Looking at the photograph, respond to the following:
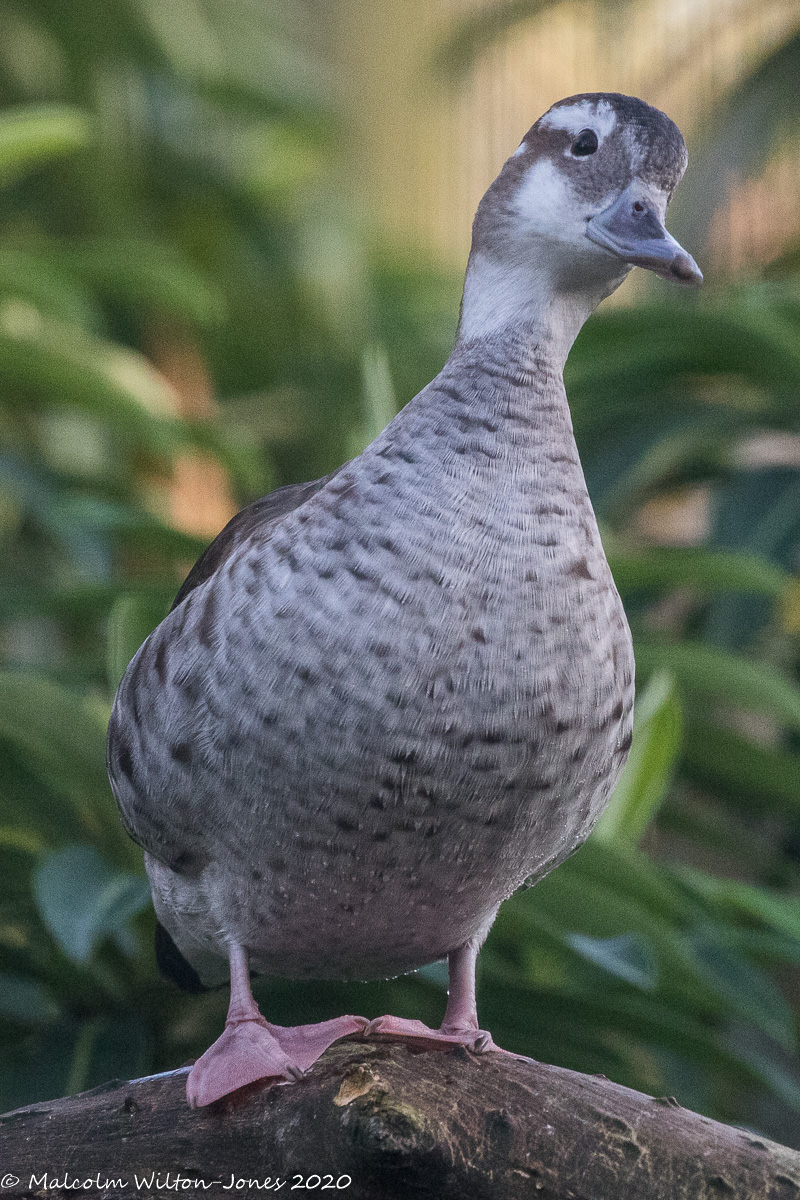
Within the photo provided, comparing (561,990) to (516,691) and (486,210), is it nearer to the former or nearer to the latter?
(516,691)

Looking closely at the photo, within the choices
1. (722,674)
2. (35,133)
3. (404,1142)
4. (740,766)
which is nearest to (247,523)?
(404,1142)

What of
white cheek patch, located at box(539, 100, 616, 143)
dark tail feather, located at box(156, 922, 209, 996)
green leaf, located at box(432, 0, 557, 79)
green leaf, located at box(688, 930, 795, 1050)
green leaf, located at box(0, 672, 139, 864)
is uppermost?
green leaf, located at box(432, 0, 557, 79)

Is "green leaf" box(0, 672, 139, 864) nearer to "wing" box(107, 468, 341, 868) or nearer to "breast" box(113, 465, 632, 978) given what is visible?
"wing" box(107, 468, 341, 868)

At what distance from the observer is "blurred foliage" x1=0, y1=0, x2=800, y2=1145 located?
68.1 inches

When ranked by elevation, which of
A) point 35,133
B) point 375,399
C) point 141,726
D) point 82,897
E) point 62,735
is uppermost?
point 35,133

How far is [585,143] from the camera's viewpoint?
3.41 feet

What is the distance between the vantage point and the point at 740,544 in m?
2.80

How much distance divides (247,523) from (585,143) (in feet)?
1.46

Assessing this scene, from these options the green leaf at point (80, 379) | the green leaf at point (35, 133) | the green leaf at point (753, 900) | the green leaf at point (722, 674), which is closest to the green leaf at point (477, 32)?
the green leaf at point (35, 133)

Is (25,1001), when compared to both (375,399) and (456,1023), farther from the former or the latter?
(375,399)

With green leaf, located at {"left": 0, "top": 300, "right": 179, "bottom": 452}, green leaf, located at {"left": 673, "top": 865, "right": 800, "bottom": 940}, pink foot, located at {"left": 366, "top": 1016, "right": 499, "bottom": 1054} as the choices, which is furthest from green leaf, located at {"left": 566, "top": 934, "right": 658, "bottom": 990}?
green leaf, located at {"left": 0, "top": 300, "right": 179, "bottom": 452}

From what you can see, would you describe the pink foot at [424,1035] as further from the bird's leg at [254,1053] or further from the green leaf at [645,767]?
the green leaf at [645,767]

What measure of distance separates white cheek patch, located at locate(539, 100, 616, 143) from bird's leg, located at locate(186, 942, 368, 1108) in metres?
0.73

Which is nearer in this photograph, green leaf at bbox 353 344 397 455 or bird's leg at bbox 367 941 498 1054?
bird's leg at bbox 367 941 498 1054
